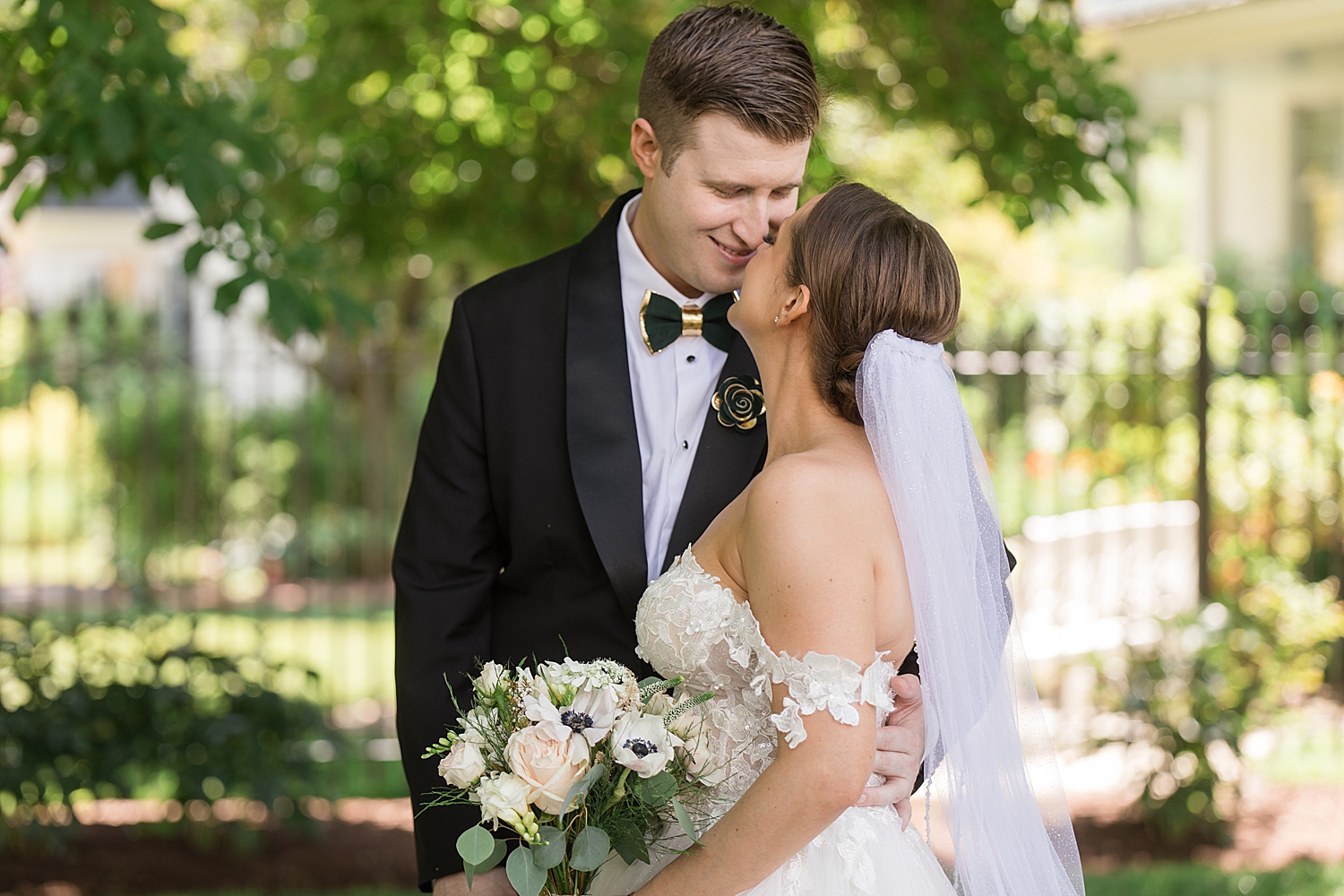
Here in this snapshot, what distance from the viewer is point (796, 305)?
6.99 ft

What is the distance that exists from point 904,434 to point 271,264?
8.78 feet

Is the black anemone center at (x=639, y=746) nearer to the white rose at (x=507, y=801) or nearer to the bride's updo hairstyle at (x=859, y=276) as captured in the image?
the white rose at (x=507, y=801)

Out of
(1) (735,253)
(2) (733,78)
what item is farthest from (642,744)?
(2) (733,78)

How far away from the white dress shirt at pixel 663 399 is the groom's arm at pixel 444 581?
0.34 metres

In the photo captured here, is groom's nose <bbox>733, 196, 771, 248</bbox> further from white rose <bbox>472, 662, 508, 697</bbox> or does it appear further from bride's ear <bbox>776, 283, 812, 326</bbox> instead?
white rose <bbox>472, 662, 508, 697</bbox>

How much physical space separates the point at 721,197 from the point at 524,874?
130cm

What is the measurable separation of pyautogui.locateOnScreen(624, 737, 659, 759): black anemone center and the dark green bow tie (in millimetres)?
963

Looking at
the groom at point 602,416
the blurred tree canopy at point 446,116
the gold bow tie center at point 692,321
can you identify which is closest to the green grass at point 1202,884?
the blurred tree canopy at point 446,116

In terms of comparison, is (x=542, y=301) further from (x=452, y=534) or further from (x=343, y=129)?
(x=343, y=129)

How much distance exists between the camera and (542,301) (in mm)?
2619

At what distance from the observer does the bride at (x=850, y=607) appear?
6.23ft

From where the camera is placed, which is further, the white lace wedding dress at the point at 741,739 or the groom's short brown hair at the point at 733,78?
the groom's short brown hair at the point at 733,78

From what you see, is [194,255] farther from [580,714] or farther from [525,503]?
[580,714]

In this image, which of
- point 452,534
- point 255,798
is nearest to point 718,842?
point 452,534
